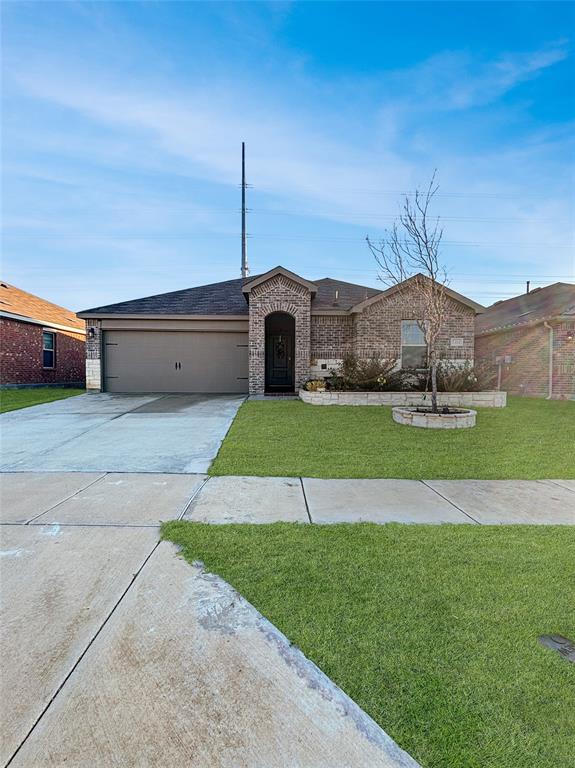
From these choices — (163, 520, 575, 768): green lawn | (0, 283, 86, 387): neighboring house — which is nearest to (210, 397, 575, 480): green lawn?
(163, 520, 575, 768): green lawn

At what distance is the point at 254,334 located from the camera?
1303 centimetres

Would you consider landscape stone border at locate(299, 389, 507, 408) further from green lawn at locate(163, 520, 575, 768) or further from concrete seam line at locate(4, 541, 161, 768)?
concrete seam line at locate(4, 541, 161, 768)

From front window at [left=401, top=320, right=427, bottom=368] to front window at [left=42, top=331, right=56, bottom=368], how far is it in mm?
16076

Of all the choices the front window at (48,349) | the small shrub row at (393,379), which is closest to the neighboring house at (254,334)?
the small shrub row at (393,379)

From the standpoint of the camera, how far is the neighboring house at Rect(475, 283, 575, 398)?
13.7 metres

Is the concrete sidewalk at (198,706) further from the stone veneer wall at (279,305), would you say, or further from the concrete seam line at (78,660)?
the stone veneer wall at (279,305)

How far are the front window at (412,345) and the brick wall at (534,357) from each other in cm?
512

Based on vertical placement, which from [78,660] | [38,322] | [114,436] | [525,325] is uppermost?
[38,322]

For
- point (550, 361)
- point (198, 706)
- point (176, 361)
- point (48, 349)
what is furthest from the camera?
point (48, 349)

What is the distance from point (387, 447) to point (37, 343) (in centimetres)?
1738

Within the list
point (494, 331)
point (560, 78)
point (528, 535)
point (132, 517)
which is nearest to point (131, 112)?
point (132, 517)

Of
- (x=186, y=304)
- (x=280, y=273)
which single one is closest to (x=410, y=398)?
(x=280, y=273)

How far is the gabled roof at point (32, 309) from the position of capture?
16.6 m

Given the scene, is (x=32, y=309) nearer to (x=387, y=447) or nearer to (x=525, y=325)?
(x=387, y=447)
